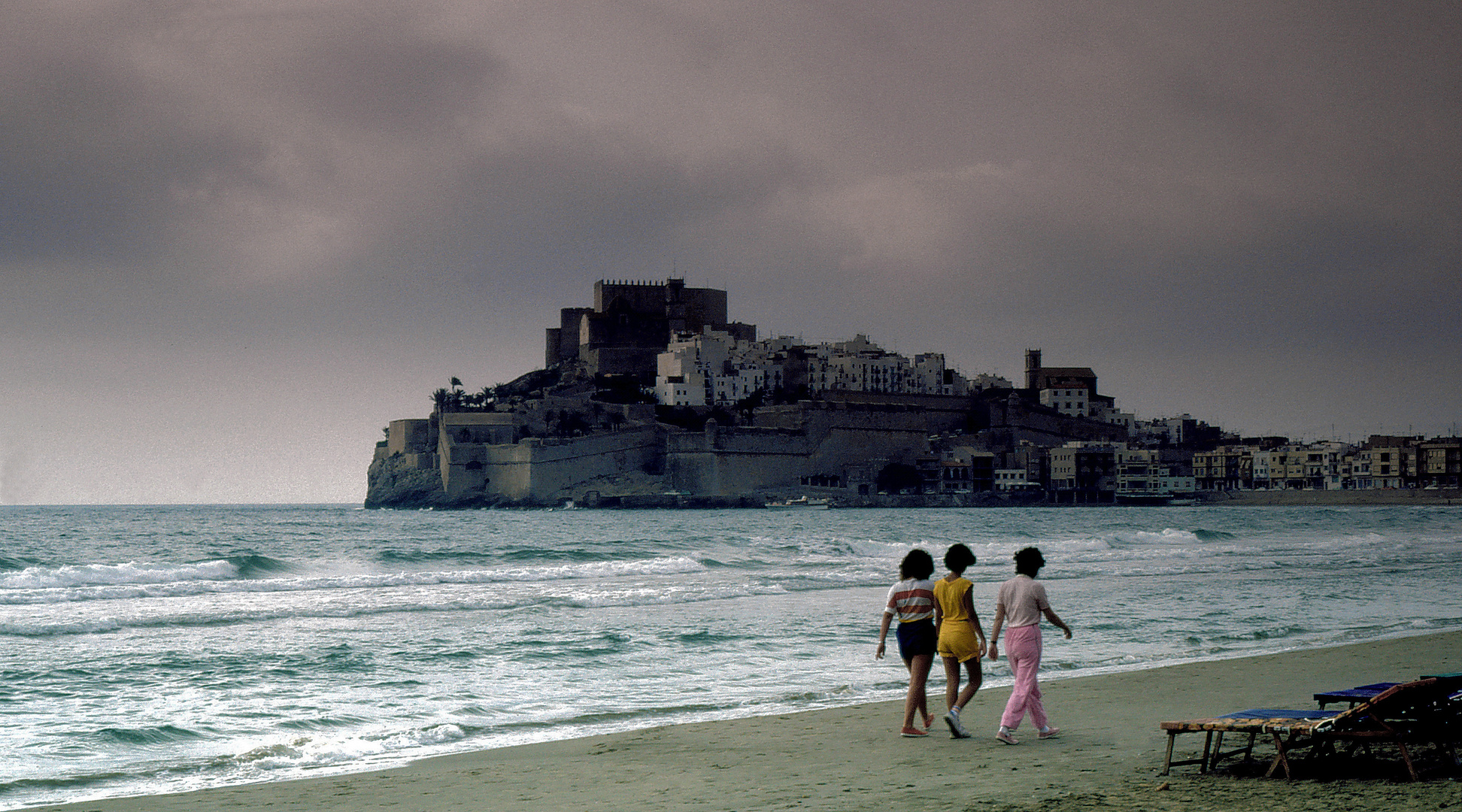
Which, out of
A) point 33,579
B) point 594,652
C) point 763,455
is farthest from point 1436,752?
point 763,455

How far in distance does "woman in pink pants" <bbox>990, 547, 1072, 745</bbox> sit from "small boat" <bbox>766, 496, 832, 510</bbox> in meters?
69.0

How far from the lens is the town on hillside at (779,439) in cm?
7681

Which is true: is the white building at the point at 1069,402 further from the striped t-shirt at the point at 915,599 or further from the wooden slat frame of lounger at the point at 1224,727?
the wooden slat frame of lounger at the point at 1224,727

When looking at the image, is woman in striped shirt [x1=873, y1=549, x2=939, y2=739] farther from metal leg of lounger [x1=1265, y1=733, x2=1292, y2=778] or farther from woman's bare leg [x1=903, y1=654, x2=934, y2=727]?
metal leg of lounger [x1=1265, y1=733, x2=1292, y2=778]

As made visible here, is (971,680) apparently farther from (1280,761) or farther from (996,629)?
(1280,761)

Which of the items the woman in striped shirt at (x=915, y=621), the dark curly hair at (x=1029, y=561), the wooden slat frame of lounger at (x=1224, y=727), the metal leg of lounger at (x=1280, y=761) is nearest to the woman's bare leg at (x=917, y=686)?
the woman in striped shirt at (x=915, y=621)

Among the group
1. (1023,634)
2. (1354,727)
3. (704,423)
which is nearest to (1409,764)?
(1354,727)

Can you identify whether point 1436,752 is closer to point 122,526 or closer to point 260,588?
point 260,588

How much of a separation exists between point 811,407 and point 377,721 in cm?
7094

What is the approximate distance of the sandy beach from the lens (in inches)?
170

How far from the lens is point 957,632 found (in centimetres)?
584

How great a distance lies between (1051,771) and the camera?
4.92 meters

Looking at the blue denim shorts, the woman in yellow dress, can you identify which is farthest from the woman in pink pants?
the blue denim shorts

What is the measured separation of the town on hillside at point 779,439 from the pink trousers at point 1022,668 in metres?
69.4
